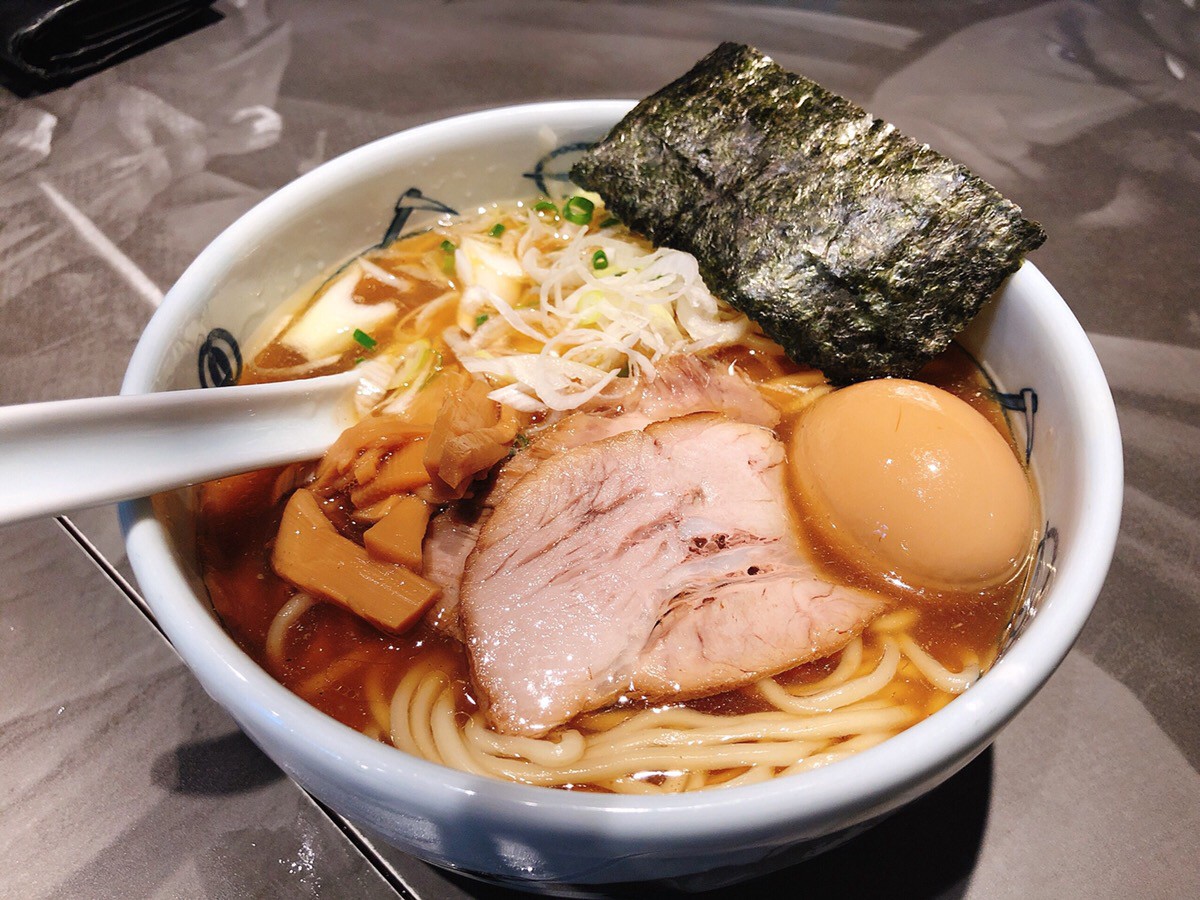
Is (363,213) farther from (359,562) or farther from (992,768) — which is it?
(992,768)

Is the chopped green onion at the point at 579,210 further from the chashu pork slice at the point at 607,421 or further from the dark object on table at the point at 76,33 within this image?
the dark object on table at the point at 76,33

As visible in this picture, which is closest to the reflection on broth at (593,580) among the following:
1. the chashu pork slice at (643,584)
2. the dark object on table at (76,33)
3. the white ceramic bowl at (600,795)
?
the chashu pork slice at (643,584)

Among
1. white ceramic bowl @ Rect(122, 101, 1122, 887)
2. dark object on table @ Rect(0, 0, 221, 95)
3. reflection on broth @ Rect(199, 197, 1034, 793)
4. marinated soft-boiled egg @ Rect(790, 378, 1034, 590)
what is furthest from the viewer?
dark object on table @ Rect(0, 0, 221, 95)

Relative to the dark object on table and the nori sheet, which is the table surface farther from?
the nori sheet

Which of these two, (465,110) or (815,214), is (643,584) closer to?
(815,214)

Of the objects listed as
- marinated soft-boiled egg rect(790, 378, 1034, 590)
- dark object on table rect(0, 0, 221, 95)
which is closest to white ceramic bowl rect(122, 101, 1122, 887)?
marinated soft-boiled egg rect(790, 378, 1034, 590)

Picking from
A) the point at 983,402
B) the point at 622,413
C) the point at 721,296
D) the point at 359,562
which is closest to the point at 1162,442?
the point at 983,402
